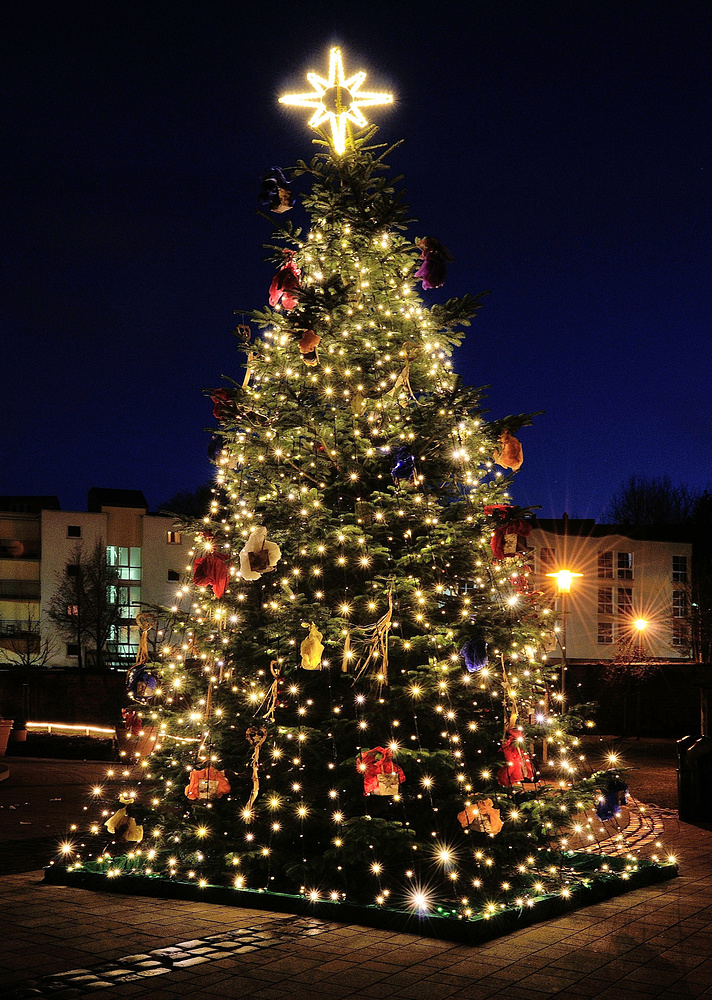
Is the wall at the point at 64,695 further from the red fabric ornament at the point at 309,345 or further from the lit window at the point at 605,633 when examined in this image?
the lit window at the point at 605,633

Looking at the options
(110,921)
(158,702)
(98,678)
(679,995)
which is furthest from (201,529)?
(98,678)

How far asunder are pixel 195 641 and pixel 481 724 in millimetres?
2708

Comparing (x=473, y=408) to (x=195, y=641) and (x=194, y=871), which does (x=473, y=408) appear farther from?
(x=194, y=871)

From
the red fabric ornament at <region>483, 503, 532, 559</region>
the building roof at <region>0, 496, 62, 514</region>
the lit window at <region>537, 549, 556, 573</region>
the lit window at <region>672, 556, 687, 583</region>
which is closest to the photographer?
the red fabric ornament at <region>483, 503, 532, 559</region>

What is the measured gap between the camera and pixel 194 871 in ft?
27.5

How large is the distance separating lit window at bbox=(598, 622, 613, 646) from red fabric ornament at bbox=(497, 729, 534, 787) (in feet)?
146

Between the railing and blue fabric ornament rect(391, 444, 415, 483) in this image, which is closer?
blue fabric ornament rect(391, 444, 415, 483)

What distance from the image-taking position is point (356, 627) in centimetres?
820

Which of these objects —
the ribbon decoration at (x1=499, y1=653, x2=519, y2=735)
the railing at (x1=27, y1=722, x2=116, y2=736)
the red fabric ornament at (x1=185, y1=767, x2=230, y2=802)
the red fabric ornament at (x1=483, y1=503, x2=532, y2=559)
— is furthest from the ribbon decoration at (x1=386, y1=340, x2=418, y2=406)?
the railing at (x1=27, y1=722, x2=116, y2=736)

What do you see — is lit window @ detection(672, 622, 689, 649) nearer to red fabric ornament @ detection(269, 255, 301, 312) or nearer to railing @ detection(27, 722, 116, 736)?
railing @ detection(27, 722, 116, 736)

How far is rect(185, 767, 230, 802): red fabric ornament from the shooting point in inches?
327

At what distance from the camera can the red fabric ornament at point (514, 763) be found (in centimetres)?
799

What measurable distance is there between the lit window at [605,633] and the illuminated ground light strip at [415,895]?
4251cm

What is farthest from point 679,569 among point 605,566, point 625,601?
point 605,566
